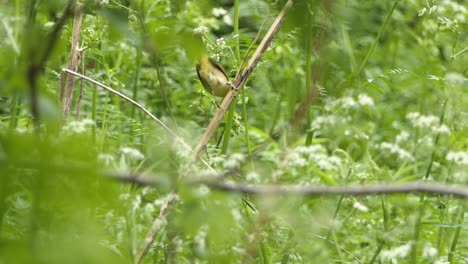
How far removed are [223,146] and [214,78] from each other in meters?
0.24

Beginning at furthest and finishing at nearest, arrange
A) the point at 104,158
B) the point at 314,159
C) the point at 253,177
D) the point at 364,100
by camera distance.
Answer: the point at 364,100 < the point at 314,159 < the point at 253,177 < the point at 104,158

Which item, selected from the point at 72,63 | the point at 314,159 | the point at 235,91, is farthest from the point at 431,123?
the point at 72,63

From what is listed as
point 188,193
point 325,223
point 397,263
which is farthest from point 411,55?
point 188,193

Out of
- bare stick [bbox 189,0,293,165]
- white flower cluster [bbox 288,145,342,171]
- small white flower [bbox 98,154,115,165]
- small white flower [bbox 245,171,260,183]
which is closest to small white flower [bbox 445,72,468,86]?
white flower cluster [bbox 288,145,342,171]

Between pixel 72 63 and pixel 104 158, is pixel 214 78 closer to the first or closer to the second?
pixel 72 63

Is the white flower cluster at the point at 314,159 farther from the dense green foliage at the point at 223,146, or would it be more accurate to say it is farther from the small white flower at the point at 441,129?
the small white flower at the point at 441,129

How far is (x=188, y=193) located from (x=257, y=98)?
3748 mm

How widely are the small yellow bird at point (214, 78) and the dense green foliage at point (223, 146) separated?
5 cm

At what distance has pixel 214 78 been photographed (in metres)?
2.50

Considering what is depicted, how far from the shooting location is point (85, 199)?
68 centimetres

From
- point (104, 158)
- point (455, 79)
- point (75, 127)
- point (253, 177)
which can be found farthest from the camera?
point (455, 79)

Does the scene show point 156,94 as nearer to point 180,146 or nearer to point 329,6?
point 180,146

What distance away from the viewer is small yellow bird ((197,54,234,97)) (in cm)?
250

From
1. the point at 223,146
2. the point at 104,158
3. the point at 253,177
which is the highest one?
the point at 104,158
